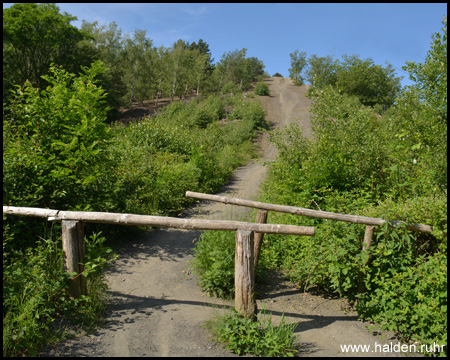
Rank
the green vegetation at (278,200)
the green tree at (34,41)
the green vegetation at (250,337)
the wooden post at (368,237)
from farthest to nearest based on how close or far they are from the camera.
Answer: the green tree at (34,41)
the wooden post at (368,237)
the green vegetation at (278,200)
the green vegetation at (250,337)

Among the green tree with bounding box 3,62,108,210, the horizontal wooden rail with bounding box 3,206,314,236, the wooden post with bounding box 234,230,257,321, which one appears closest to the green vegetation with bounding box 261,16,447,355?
the horizontal wooden rail with bounding box 3,206,314,236

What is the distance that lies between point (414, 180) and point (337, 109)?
127 inches

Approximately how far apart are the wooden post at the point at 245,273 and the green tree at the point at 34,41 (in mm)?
25612

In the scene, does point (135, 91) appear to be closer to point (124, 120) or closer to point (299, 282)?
point (124, 120)

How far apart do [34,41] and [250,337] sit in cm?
2828

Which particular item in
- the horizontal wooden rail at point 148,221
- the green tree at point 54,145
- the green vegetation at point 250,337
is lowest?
the green vegetation at point 250,337

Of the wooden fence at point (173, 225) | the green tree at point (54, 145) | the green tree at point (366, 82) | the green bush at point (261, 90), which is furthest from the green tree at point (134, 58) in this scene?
the wooden fence at point (173, 225)

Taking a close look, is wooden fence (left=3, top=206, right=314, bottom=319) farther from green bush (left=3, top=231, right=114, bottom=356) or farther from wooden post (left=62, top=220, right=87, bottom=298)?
green bush (left=3, top=231, right=114, bottom=356)

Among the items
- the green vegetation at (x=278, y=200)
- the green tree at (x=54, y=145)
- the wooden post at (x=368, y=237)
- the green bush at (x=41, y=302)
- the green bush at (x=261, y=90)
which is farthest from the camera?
the green bush at (x=261, y=90)

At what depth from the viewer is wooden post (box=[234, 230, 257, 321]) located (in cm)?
403

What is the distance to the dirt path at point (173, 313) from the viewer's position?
12.0ft

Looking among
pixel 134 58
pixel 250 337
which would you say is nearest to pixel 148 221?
pixel 250 337

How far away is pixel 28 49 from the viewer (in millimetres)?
26031

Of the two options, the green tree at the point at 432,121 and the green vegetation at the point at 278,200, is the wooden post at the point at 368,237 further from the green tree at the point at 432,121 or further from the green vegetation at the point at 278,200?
the green tree at the point at 432,121
